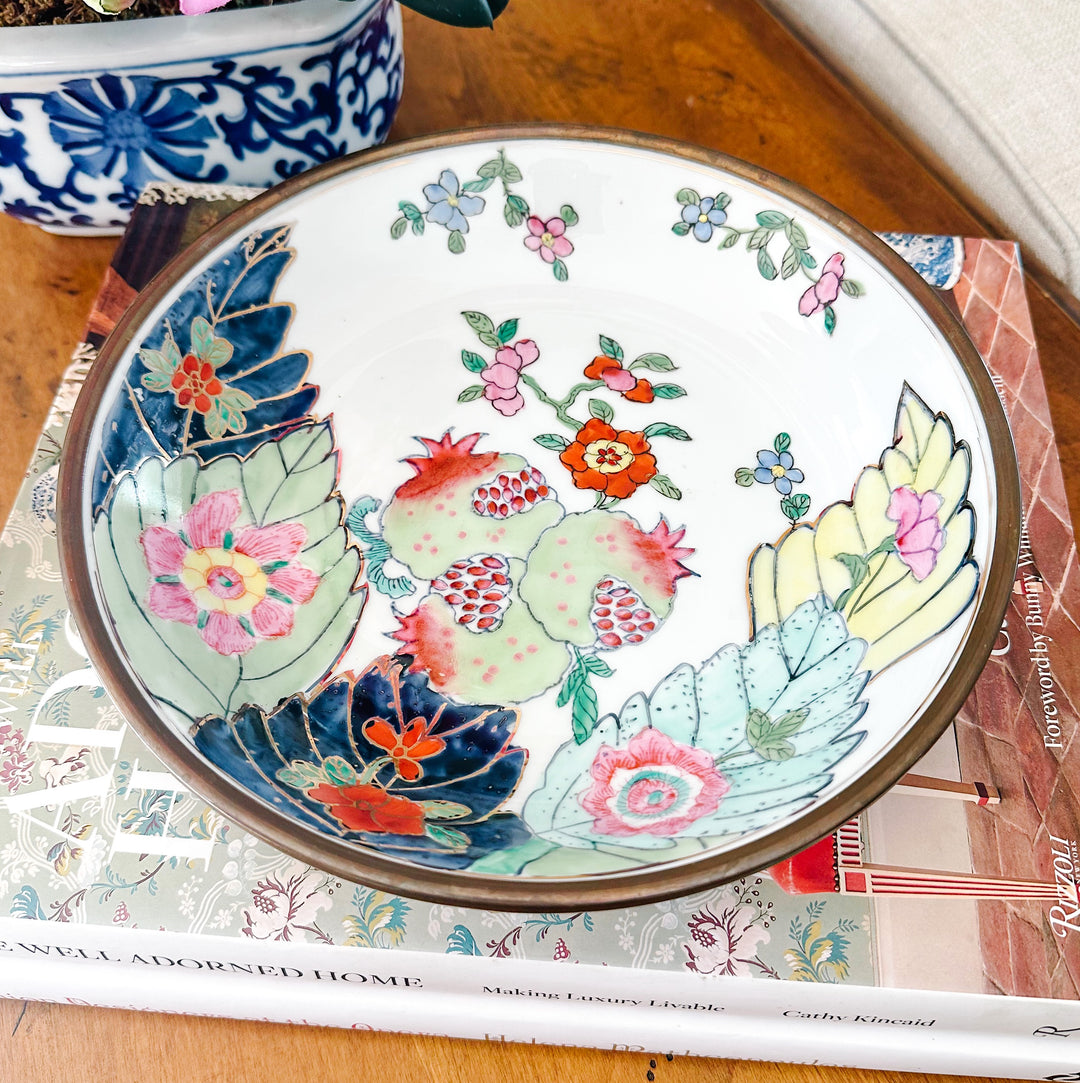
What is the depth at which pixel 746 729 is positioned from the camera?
43 cm

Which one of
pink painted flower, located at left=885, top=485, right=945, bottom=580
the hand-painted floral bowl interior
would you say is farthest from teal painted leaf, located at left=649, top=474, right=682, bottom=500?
pink painted flower, located at left=885, top=485, right=945, bottom=580

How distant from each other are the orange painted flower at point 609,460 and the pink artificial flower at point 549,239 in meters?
0.10

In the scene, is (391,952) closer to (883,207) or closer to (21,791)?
(21,791)

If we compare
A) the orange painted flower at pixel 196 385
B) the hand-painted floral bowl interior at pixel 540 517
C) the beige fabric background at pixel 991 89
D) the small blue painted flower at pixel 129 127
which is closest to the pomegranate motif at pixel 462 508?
the hand-painted floral bowl interior at pixel 540 517

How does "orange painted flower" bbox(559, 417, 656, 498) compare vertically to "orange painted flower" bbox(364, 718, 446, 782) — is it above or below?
above

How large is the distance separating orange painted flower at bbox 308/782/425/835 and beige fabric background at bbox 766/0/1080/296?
53 centimetres

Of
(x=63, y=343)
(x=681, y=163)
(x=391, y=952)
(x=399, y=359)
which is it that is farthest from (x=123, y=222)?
(x=391, y=952)

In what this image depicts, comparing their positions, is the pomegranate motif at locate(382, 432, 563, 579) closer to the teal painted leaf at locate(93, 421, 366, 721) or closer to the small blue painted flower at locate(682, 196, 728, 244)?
the teal painted leaf at locate(93, 421, 366, 721)

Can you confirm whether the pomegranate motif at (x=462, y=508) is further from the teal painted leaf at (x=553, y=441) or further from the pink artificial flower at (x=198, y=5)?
the pink artificial flower at (x=198, y=5)

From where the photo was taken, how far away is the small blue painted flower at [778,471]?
501 millimetres

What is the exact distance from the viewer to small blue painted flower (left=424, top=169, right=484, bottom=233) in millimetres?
530

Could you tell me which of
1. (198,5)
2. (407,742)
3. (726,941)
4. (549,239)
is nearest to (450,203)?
(549,239)

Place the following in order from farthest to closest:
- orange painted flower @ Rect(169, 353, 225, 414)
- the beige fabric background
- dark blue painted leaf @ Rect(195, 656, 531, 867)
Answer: the beige fabric background < orange painted flower @ Rect(169, 353, 225, 414) < dark blue painted leaf @ Rect(195, 656, 531, 867)

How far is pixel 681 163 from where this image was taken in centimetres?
52
